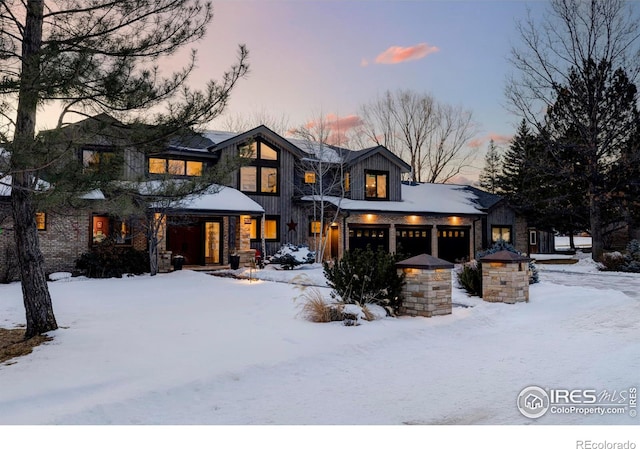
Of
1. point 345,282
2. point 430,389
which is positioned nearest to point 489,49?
point 345,282

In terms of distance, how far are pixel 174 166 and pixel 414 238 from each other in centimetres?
1256

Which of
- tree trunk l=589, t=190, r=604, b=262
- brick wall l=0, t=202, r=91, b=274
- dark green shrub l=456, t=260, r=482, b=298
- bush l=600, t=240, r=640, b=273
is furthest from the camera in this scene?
tree trunk l=589, t=190, r=604, b=262

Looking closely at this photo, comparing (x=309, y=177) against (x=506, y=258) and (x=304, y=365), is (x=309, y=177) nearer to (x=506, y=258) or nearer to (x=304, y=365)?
(x=506, y=258)

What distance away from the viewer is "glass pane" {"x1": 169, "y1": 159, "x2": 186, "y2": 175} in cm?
1947

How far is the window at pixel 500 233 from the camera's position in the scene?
27916mm

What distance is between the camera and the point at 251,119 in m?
36.8

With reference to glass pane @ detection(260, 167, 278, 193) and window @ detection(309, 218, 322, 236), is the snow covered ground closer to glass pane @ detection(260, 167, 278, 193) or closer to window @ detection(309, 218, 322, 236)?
glass pane @ detection(260, 167, 278, 193)

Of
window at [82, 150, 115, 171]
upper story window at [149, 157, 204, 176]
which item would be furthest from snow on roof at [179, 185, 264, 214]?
window at [82, 150, 115, 171]

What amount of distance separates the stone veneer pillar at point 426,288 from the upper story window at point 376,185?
621 inches

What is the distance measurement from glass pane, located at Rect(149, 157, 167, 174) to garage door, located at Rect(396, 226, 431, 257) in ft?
38.4

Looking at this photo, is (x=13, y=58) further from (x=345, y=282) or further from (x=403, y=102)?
(x=403, y=102)

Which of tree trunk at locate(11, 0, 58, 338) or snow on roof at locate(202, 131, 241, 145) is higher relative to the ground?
snow on roof at locate(202, 131, 241, 145)

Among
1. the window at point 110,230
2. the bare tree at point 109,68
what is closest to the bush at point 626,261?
the bare tree at point 109,68

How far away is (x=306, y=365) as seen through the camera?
20.7 feet
